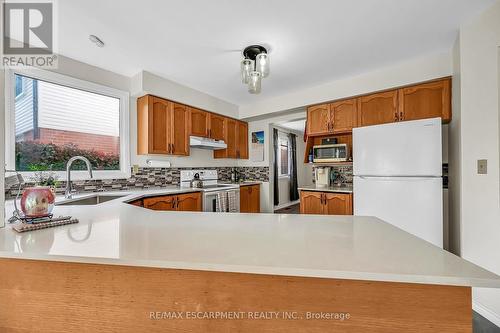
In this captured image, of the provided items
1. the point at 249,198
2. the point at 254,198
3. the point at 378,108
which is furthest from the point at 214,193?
the point at 378,108

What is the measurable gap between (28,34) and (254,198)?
12.0 feet

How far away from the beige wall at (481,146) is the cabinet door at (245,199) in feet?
9.49

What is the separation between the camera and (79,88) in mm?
2506

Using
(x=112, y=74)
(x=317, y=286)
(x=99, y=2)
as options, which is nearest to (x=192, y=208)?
(x=112, y=74)

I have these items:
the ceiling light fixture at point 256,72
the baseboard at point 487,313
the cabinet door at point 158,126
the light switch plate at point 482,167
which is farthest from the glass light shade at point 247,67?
the baseboard at point 487,313

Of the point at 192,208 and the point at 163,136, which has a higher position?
the point at 163,136

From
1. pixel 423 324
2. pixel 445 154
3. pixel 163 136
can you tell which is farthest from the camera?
pixel 163 136

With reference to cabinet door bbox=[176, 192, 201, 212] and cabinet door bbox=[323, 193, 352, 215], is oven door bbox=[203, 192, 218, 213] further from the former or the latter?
cabinet door bbox=[323, 193, 352, 215]

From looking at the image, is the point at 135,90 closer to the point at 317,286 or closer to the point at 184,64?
the point at 184,64

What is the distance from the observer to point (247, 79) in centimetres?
204

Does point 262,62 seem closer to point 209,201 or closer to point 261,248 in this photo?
point 261,248

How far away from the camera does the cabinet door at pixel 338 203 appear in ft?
9.24

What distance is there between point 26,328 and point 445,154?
12.4ft

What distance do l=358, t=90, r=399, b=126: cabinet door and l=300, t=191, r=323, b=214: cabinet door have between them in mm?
1178
